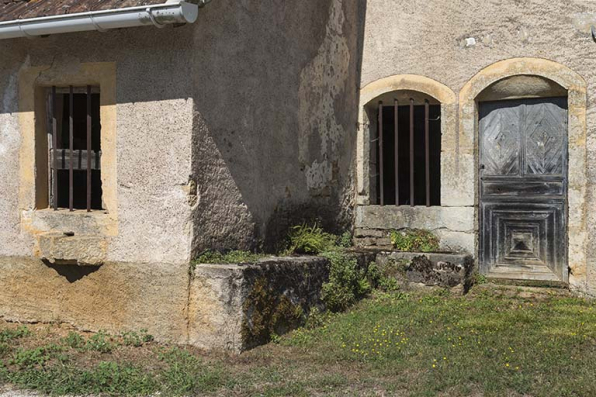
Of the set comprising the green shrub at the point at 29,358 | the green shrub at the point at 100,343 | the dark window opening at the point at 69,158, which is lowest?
the green shrub at the point at 29,358

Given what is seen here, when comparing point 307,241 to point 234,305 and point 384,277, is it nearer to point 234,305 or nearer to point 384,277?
point 384,277

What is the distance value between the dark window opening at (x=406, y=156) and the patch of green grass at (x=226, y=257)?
11.0 ft

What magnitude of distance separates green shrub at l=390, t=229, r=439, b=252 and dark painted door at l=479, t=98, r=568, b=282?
2.07 feet

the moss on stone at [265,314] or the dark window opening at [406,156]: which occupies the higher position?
the dark window opening at [406,156]

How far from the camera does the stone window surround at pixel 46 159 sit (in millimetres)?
6266

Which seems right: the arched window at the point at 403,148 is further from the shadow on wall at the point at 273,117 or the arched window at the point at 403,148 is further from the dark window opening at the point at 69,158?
the dark window opening at the point at 69,158

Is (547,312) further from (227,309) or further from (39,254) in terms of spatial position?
(39,254)

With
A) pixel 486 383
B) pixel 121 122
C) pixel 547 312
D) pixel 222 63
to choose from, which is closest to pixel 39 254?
pixel 121 122

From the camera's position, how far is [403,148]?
1137 cm

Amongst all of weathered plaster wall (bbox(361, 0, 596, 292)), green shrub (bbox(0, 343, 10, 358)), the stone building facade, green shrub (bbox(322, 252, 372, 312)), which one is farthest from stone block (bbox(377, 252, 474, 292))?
green shrub (bbox(0, 343, 10, 358))

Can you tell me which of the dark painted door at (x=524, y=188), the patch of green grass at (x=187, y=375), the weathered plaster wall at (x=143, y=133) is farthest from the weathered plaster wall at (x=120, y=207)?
the dark painted door at (x=524, y=188)

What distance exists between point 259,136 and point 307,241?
1347 millimetres

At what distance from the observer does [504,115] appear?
28.7ft

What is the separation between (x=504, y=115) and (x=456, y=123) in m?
0.60
